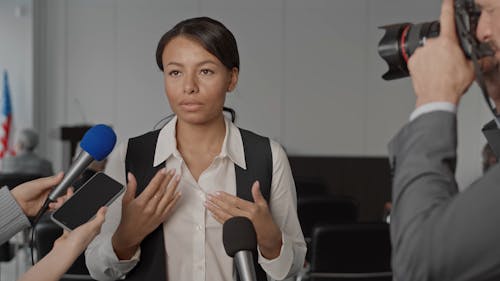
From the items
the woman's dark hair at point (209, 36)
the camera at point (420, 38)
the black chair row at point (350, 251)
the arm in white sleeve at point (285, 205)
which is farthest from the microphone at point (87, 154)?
the black chair row at point (350, 251)

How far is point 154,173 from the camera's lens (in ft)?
6.23

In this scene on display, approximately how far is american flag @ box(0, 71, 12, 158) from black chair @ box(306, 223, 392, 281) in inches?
232

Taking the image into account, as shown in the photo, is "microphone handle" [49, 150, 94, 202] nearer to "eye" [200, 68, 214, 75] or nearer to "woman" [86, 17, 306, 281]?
"woman" [86, 17, 306, 281]

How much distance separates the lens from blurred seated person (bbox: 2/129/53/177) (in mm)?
6824

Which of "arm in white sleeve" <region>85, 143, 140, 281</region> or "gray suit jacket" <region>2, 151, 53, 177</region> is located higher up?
"gray suit jacket" <region>2, 151, 53, 177</region>

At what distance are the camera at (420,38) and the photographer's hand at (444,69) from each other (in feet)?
0.05

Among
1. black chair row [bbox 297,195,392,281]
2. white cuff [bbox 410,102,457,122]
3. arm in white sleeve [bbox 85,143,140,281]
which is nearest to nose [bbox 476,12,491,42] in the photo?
white cuff [bbox 410,102,457,122]

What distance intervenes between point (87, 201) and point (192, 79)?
1.35 ft

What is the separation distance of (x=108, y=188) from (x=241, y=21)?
289 inches

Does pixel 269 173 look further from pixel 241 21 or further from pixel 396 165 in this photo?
Result: pixel 241 21

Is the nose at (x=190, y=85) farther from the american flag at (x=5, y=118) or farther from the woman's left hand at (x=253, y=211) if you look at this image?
the american flag at (x=5, y=118)

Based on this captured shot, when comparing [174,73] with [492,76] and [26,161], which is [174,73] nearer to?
[492,76]

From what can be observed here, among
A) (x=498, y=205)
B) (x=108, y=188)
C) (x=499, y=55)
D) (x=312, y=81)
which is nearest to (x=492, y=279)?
(x=498, y=205)

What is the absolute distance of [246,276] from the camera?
4.00ft
